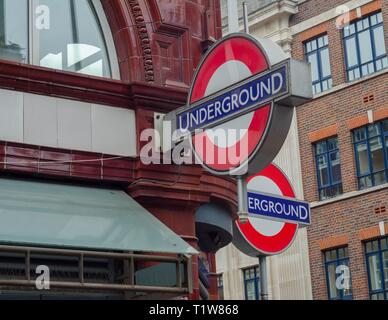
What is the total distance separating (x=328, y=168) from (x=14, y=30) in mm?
22159

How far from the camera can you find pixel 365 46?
105ft

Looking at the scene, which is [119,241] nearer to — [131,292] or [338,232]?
[131,292]

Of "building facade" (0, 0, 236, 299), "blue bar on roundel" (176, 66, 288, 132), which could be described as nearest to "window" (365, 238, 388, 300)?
"building facade" (0, 0, 236, 299)

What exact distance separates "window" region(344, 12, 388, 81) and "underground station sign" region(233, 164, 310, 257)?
21226 millimetres

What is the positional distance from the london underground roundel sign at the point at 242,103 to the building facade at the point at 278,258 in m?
22.5

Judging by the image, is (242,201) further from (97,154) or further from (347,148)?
(347,148)

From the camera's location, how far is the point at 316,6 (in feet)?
111

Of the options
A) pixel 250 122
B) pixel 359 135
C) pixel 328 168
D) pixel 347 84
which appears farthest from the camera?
pixel 328 168

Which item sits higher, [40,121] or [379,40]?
[379,40]

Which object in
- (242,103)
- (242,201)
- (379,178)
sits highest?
(379,178)

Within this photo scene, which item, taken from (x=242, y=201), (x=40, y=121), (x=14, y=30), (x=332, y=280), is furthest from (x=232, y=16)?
(x=332, y=280)

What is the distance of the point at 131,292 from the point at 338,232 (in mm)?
21248

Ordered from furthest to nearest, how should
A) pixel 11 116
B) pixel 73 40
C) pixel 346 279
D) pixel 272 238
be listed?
pixel 346 279, pixel 73 40, pixel 11 116, pixel 272 238

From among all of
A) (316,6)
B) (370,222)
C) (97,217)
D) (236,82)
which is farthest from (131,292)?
(316,6)
